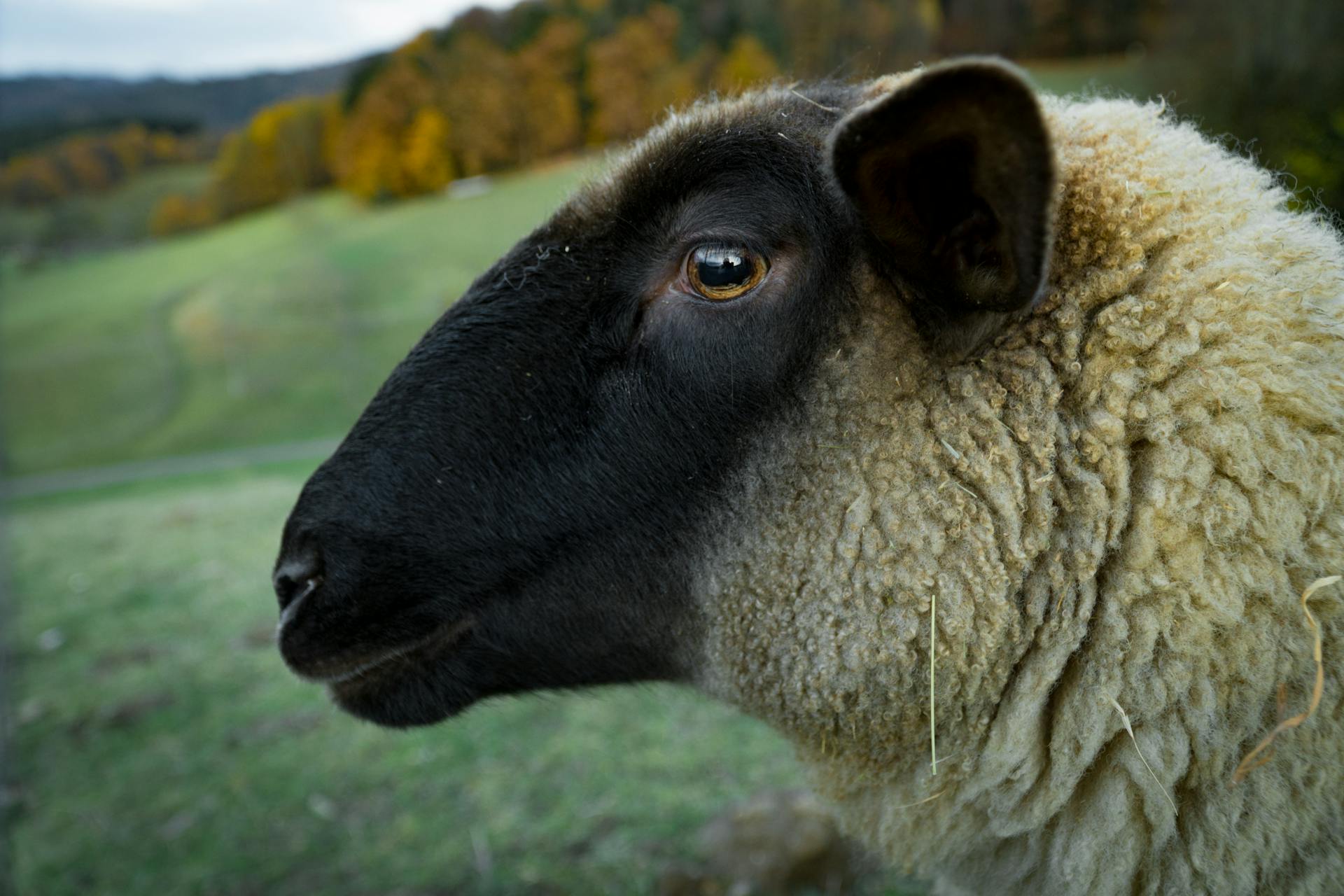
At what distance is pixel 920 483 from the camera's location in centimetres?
194

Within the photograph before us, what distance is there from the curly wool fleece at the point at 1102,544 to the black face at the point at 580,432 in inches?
8.3

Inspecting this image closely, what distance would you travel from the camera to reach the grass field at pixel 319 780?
418 centimetres

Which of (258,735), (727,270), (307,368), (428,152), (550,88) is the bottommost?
(307,368)

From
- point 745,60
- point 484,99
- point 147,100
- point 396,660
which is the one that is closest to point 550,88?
point 484,99

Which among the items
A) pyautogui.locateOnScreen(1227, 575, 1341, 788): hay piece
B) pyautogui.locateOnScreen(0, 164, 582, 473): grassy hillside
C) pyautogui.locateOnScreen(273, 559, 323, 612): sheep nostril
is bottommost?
pyautogui.locateOnScreen(0, 164, 582, 473): grassy hillside

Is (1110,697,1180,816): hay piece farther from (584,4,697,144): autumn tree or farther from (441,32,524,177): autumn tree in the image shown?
(441,32,524,177): autumn tree

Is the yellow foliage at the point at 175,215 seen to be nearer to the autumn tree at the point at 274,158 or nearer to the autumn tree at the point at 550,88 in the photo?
the autumn tree at the point at 274,158

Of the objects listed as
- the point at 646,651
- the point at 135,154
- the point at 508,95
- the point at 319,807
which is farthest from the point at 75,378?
the point at 646,651

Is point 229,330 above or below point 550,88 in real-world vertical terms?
below

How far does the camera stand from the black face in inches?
80.1

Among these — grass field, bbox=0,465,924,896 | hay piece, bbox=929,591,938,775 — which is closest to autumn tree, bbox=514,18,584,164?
grass field, bbox=0,465,924,896

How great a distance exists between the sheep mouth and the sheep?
0.05ft

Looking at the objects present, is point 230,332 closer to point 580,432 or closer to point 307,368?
point 307,368

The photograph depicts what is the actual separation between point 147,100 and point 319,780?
39.4 ft
